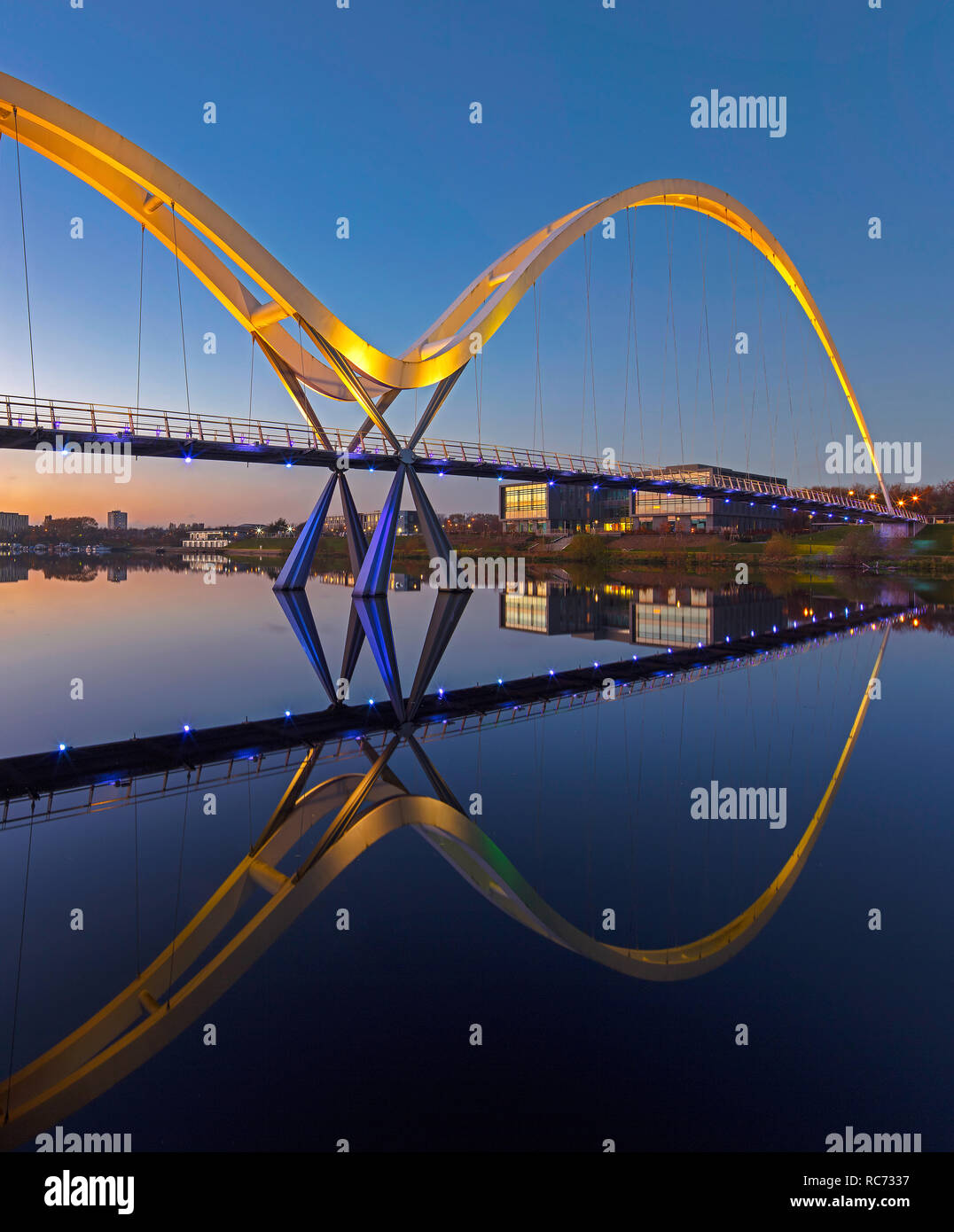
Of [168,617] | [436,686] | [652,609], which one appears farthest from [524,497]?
[436,686]

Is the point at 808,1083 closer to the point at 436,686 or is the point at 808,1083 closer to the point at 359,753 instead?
the point at 359,753

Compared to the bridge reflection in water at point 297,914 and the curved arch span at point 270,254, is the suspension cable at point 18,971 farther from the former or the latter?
the curved arch span at point 270,254

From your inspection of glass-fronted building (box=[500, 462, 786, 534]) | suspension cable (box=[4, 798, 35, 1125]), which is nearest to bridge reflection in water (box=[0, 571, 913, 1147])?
suspension cable (box=[4, 798, 35, 1125])

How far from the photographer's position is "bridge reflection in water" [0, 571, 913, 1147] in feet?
10.3

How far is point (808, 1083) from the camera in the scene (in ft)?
Result: 9.86

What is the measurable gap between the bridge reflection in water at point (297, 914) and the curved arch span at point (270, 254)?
53.9 ft

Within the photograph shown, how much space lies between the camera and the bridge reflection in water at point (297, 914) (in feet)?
10.3

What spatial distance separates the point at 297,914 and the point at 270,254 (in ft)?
70.3

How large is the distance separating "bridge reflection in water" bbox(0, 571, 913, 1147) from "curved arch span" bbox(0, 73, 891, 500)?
16426 mm

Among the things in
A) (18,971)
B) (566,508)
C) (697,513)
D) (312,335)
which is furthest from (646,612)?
(566,508)

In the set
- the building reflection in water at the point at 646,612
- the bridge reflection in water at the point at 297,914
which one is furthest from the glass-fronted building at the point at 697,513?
the bridge reflection in water at the point at 297,914

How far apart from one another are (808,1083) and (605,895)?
1800 millimetres

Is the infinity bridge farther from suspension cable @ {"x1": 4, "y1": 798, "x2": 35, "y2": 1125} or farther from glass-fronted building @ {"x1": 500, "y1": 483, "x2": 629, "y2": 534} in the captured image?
glass-fronted building @ {"x1": 500, "y1": 483, "x2": 629, "y2": 534}

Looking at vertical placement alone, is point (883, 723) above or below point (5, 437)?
below
